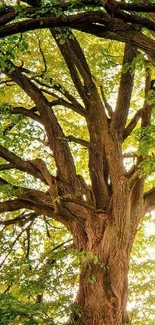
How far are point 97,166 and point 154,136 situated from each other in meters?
1.23

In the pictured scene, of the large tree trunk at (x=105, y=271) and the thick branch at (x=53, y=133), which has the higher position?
the thick branch at (x=53, y=133)

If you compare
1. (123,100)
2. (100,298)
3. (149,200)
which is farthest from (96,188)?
(100,298)

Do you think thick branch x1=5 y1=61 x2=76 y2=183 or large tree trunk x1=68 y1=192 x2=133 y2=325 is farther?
thick branch x1=5 y1=61 x2=76 y2=183

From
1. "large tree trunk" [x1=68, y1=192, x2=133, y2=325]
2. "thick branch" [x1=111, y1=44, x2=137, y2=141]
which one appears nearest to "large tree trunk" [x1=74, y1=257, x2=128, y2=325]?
"large tree trunk" [x1=68, y1=192, x2=133, y2=325]

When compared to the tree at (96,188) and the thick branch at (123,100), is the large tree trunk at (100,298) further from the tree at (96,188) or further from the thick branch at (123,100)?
the thick branch at (123,100)

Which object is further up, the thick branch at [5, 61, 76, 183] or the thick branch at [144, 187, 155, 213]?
the thick branch at [5, 61, 76, 183]

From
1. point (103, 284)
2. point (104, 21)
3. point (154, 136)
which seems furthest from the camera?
point (154, 136)

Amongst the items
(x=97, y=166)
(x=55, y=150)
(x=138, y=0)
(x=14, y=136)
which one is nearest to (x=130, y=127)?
(x=97, y=166)

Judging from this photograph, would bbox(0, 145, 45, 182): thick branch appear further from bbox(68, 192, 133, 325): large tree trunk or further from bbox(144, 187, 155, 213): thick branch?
bbox(144, 187, 155, 213): thick branch

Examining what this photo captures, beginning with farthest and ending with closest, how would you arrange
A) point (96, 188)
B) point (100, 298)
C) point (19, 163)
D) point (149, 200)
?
point (149, 200) < point (96, 188) < point (19, 163) < point (100, 298)

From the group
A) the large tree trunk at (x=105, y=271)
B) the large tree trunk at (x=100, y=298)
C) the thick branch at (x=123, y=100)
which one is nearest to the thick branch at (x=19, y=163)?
the large tree trunk at (x=105, y=271)

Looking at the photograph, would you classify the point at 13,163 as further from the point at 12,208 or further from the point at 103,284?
the point at 103,284

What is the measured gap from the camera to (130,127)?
6.85 m

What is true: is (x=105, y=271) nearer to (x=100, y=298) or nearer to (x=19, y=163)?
(x=100, y=298)
